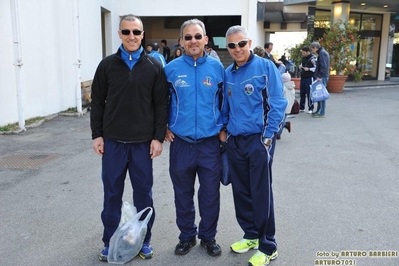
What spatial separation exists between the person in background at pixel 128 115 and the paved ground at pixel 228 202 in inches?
26.0

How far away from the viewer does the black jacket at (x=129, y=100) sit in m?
3.14

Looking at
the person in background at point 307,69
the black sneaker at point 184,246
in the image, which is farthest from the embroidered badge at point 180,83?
the person in background at point 307,69

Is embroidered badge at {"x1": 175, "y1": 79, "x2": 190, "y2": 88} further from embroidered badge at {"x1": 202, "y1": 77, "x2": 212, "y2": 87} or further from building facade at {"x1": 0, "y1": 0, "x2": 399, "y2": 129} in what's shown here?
building facade at {"x1": 0, "y1": 0, "x2": 399, "y2": 129}

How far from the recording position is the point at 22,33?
879cm

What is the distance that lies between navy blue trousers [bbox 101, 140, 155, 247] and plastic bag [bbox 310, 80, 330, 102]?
7612 millimetres

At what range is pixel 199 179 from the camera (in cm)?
346

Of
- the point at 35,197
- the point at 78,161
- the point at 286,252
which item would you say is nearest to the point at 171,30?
the point at 78,161

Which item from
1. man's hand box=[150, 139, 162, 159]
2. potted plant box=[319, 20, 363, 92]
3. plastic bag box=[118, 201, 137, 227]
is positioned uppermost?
potted plant box=[319, 20, 363, 92]

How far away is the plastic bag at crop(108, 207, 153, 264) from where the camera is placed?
3.27m

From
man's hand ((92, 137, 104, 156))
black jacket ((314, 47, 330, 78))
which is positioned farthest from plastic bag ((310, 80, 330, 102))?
man's hand ((92, 137, 104, 156))

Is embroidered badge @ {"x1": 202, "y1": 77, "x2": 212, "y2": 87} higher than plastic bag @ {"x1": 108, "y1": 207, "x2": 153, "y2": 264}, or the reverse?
embroidered badge @ {"x1": 202, "y1": 77, "x2": 212, "y2": 87}

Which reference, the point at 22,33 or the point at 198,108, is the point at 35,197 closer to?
the point at 198,108

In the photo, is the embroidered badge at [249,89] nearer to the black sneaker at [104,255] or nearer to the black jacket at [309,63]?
the black sneaker at [104,255]

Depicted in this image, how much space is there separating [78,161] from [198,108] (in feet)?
12.4
